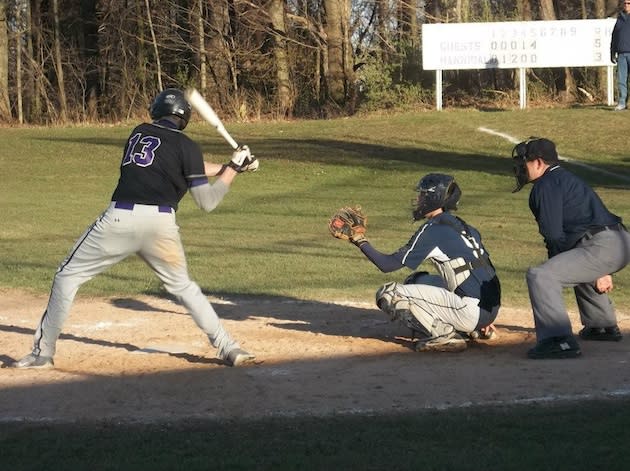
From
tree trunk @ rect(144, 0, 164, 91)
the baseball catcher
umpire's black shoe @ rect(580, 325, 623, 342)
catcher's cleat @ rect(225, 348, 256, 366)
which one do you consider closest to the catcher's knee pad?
the baseball catcher

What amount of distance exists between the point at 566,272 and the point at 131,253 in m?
2.93

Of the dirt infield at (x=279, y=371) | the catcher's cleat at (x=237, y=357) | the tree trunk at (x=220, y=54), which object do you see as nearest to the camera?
the dirt infield at (x=279, y=371)

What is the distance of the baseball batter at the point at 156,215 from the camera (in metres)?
7.05

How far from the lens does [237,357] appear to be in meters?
7.40

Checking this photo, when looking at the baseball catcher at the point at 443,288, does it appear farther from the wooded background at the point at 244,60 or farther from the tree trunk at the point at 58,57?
the tree trunk at the point at 58,57

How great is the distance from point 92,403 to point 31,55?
1577 inches

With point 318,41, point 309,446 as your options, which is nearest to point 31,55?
point 318,41

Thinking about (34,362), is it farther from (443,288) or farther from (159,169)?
(443,288)

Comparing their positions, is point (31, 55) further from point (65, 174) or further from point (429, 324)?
point (429, 324)

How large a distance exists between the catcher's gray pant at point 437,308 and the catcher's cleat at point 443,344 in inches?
1.5

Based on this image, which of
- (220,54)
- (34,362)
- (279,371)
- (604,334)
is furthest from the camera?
(220,54)

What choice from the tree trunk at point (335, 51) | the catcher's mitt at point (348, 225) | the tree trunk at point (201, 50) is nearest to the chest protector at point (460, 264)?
the catcher's mitt at point (348, 225)

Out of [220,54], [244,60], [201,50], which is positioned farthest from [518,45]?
[201,50]

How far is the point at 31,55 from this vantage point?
1747 inches
